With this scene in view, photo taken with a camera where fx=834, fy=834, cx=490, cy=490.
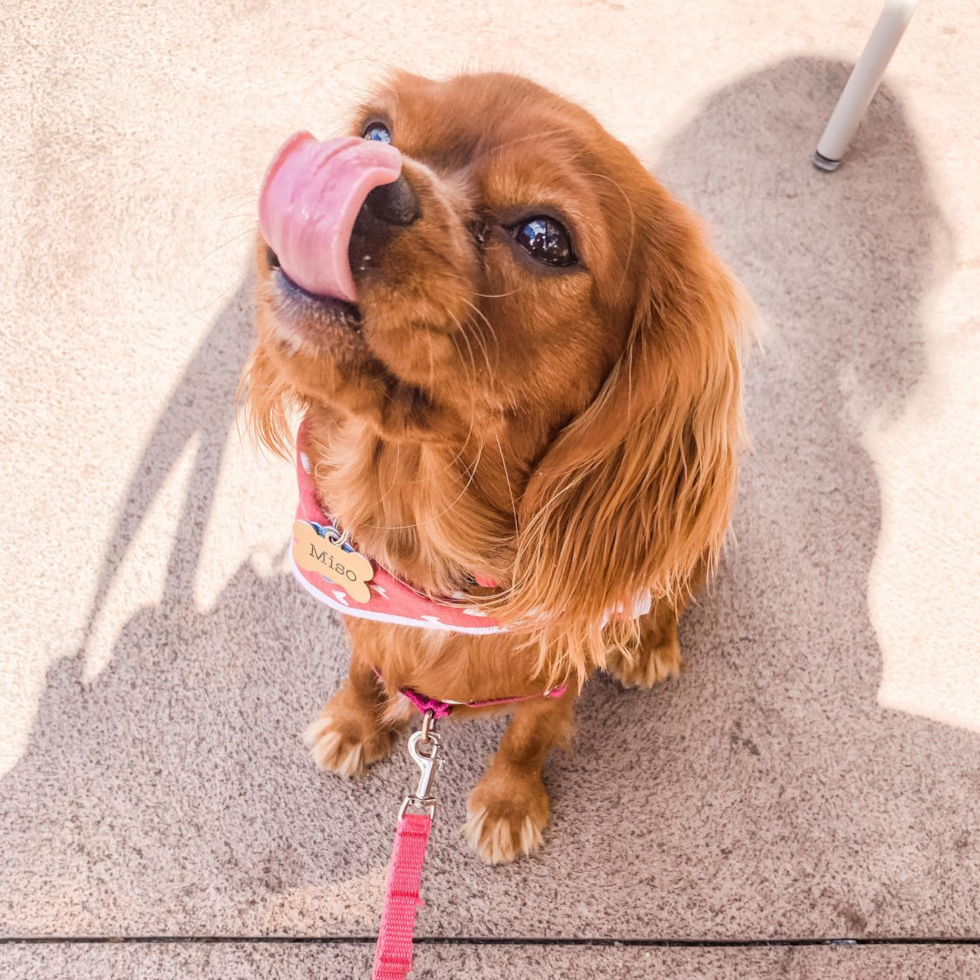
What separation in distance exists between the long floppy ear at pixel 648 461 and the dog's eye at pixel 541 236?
20 cm

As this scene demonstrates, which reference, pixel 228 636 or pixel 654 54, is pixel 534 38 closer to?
pixel 654 54

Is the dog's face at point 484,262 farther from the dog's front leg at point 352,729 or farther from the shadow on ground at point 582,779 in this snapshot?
the shadow on ground at point 582,779

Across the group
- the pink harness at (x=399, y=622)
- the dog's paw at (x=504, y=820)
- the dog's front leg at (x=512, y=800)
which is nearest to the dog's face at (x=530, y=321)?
A: the pink harness at (x=399, y=622)

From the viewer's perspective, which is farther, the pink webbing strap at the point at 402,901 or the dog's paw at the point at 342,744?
the dog's paw at the point at 342,744

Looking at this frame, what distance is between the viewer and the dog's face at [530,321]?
1014 millimetres

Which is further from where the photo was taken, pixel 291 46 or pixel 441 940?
pixel 291 46

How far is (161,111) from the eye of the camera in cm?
290

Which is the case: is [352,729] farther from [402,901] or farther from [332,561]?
[332,561]

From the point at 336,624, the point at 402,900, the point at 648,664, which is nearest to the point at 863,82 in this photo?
the point at 648,664

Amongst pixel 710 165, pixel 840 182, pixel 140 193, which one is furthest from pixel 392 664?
pixel 840 182

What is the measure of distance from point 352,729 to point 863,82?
8.07 feet

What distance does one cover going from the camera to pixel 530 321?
120 cm

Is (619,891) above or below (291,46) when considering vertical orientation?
Answer: below

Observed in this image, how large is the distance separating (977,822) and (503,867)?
3.91ft
